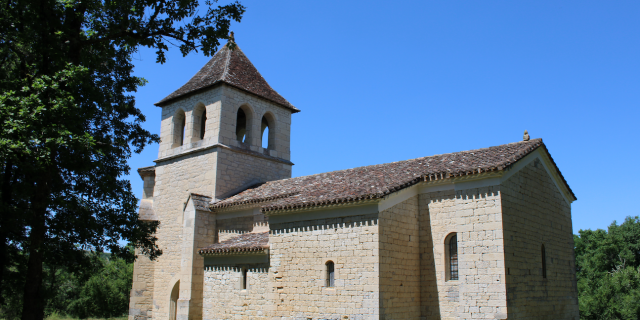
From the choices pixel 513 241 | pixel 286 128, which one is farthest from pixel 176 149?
pixel 513 241

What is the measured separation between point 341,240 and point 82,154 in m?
6.64

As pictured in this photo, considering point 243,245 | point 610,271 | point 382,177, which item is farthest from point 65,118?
point 610,271

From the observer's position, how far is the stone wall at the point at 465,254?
11.5 metres

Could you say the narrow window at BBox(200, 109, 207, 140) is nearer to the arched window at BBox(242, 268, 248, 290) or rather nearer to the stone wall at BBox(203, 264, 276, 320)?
the stone wall at BBox(203, 264, 276, 320)

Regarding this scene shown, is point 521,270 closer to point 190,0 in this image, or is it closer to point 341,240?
point 341,240

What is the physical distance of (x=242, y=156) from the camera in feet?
63.6

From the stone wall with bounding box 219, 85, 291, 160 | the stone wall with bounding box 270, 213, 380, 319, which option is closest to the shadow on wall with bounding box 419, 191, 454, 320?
the stone wall with bounding box 270, 213, 380, 319

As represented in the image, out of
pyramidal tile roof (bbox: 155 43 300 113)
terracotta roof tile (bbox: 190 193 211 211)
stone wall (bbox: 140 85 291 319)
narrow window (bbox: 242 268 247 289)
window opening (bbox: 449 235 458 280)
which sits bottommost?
narrow window (bbox: 242 268 247 289)

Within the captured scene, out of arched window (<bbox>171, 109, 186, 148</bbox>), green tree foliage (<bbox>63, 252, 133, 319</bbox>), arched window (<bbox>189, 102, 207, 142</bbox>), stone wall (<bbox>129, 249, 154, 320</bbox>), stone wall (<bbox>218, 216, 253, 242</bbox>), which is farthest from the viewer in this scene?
green tree foliage (<bbox>63, 252, 133, 319</bbox>)

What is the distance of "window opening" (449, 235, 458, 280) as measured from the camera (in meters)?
12.6

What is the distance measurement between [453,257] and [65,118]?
975 centimetres

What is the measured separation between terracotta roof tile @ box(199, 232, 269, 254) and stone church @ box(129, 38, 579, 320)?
0.05m

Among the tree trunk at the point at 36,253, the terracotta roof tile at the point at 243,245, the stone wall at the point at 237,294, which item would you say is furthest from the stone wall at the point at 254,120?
the tree trunk at the point at 36,253

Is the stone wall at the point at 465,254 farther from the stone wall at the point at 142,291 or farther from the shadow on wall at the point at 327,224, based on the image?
the stone wall at the point at 142,291
